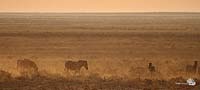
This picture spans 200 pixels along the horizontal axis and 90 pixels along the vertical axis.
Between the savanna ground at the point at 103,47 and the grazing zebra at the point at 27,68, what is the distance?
39 mm

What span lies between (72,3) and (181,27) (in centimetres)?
91

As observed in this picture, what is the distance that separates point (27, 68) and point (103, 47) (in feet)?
2.23

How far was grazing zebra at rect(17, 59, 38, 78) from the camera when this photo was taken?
2.89m

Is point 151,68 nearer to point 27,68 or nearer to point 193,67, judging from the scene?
point 193,67

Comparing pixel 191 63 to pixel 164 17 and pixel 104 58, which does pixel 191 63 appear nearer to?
pixel 164 17

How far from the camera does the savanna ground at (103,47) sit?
9.06ft

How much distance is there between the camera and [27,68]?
2.90 metres

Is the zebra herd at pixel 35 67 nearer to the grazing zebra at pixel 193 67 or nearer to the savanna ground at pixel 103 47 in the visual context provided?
the savanna ground at pixel 103 47

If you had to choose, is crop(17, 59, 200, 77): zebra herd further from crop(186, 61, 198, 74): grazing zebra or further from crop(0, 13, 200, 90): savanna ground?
crop(186, 61, 198, 74): grazing zebra

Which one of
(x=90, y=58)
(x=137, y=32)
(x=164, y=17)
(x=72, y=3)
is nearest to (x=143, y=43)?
(x=137, y=32)

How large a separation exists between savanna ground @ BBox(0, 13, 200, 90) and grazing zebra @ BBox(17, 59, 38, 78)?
39mm

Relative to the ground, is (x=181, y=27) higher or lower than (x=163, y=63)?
higher

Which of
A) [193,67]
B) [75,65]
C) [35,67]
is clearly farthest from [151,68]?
[35,67]

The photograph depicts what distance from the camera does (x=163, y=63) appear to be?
9.28ft
